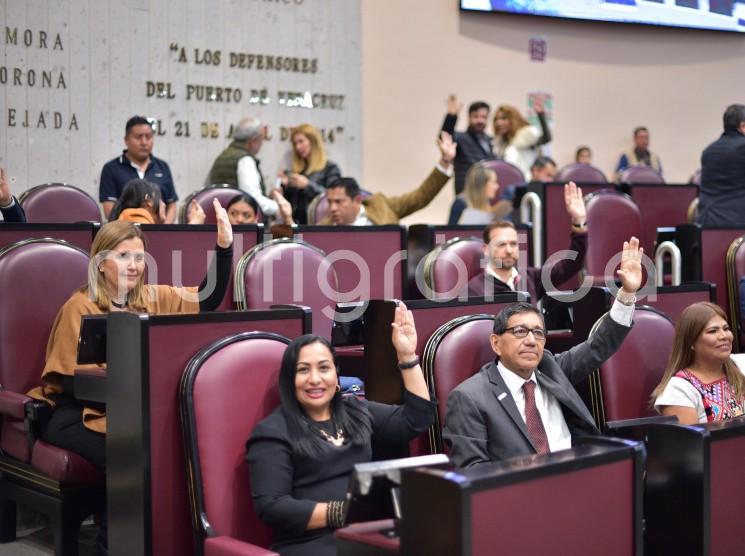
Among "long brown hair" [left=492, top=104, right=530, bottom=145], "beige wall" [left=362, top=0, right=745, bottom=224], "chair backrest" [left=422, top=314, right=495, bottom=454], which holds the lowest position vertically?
"chair backrest" [left=422, top=314, right=495, bottom=454]

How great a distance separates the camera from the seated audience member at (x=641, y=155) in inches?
416

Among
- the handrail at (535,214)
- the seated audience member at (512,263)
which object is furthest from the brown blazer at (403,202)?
the seated audience member at (512,263)

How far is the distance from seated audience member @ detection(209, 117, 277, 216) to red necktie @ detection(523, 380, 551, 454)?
3.93 meters

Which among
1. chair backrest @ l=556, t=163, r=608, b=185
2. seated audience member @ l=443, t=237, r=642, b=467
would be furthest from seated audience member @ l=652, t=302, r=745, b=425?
chair backrest @ l=556, t=163, r=608, b=185

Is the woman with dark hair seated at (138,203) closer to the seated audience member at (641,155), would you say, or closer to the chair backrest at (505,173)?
the chair backrest at (505,173)

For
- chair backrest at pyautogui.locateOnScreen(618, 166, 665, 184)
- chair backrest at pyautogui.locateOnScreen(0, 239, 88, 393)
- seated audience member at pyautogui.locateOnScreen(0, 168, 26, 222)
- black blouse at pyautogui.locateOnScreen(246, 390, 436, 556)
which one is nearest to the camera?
black blouse at pyautogui.locateOnScreen(246, 390, 436, 556)

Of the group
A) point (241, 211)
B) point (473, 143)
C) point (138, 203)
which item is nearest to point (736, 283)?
point (241, 211)

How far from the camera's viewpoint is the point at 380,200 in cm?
622

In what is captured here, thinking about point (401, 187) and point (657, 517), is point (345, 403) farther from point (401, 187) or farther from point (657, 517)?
point (401, 187)

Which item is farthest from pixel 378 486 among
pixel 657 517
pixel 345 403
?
pixel 657 517

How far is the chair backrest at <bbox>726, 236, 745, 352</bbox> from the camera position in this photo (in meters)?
4.97

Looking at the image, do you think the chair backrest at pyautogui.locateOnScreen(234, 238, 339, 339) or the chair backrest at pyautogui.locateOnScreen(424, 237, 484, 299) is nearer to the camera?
the chair backrest at pyautogui.locateOnScreen(234, 238, 339, 339)

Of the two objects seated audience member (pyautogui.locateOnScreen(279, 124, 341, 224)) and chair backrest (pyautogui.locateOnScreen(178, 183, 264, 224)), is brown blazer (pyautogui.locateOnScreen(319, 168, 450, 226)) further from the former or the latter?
seated audience member (pyautogui.locateOnScreen(279, 124, 341, 224))

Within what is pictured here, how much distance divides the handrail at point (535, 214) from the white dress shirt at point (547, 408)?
2814mm
